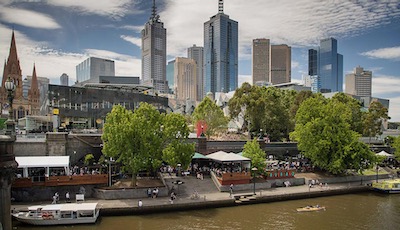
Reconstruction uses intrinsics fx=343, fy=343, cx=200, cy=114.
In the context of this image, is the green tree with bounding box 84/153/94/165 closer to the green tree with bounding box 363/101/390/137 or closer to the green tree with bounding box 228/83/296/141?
the green tree with bounding box 228/83/296/141

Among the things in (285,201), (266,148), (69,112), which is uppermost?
(69,112)

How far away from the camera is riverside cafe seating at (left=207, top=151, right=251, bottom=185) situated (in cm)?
4356

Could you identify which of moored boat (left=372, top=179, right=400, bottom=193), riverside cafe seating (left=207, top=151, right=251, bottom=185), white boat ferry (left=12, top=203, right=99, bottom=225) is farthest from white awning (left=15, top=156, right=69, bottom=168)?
moored boat (left=372, top=179, right=400, bottom=193)

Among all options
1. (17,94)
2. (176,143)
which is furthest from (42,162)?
(17,94)

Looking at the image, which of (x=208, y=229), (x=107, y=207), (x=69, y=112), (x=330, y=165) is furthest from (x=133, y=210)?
(x=69, y=112)

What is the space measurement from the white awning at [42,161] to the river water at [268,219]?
7768mm

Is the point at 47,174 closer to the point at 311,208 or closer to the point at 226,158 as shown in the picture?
the point at 226,158

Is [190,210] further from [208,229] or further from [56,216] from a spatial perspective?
[56,216]

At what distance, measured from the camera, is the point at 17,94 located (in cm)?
14750

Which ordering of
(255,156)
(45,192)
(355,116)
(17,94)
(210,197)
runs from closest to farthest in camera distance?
(45,192)
(210,197)
(255,156)
(355,116)
(17,94)

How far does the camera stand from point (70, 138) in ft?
146

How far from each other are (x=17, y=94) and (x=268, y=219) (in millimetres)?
142976

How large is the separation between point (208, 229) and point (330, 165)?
27.9 meters

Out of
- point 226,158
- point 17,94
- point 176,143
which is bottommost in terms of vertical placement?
point 226,158
